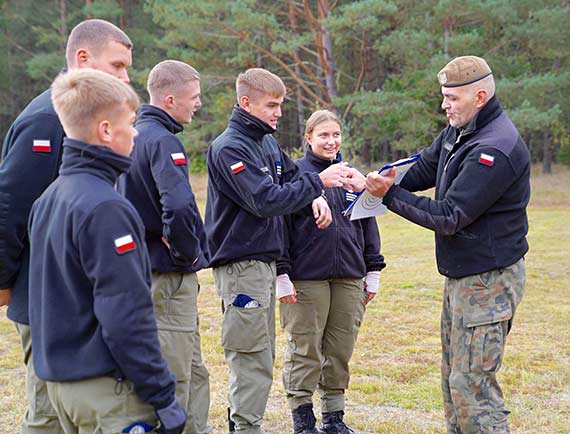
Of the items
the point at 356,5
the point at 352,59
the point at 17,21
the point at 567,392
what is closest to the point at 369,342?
the point at 567,392

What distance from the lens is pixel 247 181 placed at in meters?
3.84

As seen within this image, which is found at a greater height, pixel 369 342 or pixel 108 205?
pixel 108 205

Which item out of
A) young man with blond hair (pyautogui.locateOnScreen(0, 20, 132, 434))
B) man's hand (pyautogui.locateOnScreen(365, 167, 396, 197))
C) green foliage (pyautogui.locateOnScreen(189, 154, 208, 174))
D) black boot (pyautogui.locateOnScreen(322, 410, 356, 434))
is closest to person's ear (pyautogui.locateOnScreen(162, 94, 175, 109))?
young man with blond hair (pyautogui.locateOnScreen(0, 20, 132, 434))

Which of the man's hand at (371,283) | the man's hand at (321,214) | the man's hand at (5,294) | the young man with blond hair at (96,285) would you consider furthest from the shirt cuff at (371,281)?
the young man with blond hair at (96,285)

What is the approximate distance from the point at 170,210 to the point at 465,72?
174 centimetres

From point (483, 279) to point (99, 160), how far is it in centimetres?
217

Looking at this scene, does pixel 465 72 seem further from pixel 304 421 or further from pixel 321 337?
pixel 304 421

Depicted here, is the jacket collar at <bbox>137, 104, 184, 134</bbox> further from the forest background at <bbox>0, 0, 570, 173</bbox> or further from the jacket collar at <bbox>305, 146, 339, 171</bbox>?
the forest background at <bbox>0, 0, 570, 173</bbox>

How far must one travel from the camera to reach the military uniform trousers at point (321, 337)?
4.48 m

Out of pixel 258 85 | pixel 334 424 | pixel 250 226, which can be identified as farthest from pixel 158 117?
pixel 334 424

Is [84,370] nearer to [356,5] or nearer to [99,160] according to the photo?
[99,160]

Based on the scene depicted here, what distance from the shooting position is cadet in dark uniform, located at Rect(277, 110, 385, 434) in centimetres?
449

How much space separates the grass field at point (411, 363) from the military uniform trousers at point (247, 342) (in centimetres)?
73

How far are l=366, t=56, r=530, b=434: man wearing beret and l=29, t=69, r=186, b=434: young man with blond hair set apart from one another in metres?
1.81
